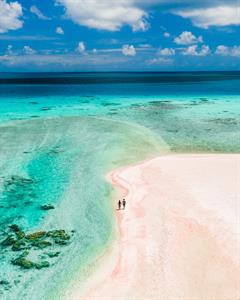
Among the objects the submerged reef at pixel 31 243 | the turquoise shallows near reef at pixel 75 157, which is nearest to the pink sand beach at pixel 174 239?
the turquoise shallows near reef at pixel 75 157

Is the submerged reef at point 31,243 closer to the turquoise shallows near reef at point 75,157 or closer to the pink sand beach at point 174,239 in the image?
the turquoise shallows near reef at point 75,157

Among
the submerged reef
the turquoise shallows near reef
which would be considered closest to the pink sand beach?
the turquoise shallows near reef

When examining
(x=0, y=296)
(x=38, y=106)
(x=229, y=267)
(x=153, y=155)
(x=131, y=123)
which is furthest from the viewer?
(x=38, y=106)

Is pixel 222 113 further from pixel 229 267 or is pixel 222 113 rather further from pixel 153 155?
pixel 229 267

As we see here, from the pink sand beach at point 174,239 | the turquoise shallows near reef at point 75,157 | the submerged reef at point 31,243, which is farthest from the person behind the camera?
the turquoise shallows near reef at point 75,157

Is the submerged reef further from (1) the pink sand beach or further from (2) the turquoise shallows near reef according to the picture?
(1) the pink sand beach

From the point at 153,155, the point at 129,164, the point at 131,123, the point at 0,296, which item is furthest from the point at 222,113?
the point at 0,296
